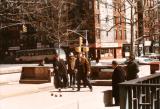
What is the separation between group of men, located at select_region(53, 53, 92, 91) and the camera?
2020 cm

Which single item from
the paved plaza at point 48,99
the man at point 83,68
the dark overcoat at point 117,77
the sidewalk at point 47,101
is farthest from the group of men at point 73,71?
the dark overcoat at point 117,77

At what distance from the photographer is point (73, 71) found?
22.5m

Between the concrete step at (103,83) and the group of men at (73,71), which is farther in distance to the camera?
the concrete step at (103,83)

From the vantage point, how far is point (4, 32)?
9225 cm

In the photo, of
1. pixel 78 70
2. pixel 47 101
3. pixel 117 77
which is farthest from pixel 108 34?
pixel 117 77

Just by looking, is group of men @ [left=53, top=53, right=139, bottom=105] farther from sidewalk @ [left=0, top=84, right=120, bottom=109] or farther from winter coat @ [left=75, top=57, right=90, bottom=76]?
sidewalk @ [left=0, top=84, right=120, bottom=109]

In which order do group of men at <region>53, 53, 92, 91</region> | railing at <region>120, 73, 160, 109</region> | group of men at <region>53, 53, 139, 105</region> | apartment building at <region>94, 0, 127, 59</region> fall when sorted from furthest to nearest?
apartment building at <region>94, 0, 127, 59</region> < group of men at <region>53, 53, 92, 91</region> < group of men at <region>53, 53, 139, 105</region> < railing at <region>120, 73, 160, 109</region>

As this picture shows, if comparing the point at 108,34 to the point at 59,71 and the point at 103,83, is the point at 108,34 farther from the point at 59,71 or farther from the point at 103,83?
the point at 59,71

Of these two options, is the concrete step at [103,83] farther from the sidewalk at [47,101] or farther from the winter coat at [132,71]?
the winter coat at [132,71]

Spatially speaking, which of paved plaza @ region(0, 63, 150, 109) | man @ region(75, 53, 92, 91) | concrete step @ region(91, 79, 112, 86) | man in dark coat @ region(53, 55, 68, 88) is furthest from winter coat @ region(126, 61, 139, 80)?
concrete step @ region(91, 79, 112, 86)

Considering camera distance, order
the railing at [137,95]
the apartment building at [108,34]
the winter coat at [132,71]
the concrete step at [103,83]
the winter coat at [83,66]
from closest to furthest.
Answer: the railing at [137,95], the winter coat at [132,71], the winter coat at [83,66], the concrete step at [103,83], the apartment building at [108,34]

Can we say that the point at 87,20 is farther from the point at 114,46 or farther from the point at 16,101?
the point at 16,101

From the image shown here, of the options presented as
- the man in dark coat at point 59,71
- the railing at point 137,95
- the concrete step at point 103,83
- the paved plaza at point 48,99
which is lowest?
the concrete step at point 103,83

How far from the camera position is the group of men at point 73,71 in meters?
20.2
